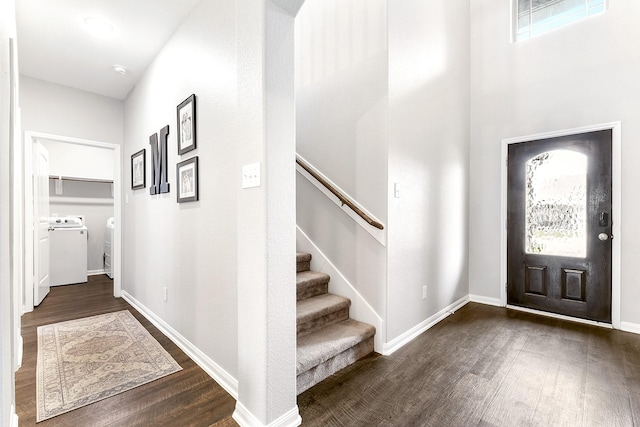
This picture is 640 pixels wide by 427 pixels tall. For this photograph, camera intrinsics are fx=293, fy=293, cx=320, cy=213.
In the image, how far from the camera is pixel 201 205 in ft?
7.20

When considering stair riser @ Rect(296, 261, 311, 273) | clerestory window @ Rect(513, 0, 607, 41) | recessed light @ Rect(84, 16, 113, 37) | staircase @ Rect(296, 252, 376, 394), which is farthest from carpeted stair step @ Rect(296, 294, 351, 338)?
clerestory window @ Rect(513, 0, 607, 41)

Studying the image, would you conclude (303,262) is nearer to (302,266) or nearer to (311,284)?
(302,266)

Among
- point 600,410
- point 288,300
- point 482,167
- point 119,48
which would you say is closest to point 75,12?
point 119,48

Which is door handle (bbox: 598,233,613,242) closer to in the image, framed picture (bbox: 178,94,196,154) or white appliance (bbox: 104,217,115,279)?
framed picture (bbox: 178,94,196,154)

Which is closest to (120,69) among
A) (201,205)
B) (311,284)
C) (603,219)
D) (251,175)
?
(201,205)

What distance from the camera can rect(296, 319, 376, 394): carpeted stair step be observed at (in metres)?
1.87

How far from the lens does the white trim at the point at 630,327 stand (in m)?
2.70

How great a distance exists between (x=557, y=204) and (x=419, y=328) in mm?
2031

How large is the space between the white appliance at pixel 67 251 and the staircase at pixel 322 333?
4.27 metres

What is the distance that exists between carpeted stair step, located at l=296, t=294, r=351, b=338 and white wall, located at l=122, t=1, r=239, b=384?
529 mm

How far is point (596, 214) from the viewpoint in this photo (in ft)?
9.53

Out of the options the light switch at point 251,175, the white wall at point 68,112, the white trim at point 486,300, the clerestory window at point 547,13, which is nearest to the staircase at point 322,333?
the light switch at point 251,175

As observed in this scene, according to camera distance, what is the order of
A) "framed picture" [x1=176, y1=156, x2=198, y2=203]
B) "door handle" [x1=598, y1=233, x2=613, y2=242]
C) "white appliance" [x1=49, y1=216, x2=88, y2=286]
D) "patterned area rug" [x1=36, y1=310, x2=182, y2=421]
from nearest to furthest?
"patterned area rug" [x1=36, y1=310, x2=182, y2=421] < "framed picture" [x1=176, y1=156, x2=198, y2=203] < "door handle" [x1=598, y1=233, x2=613, y2=242] < "white appliance" [x1=49, y1=216, x2=88, y2=286]

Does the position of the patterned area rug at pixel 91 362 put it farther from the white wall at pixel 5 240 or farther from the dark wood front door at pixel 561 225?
the dark wood front door at pixel 561 225
